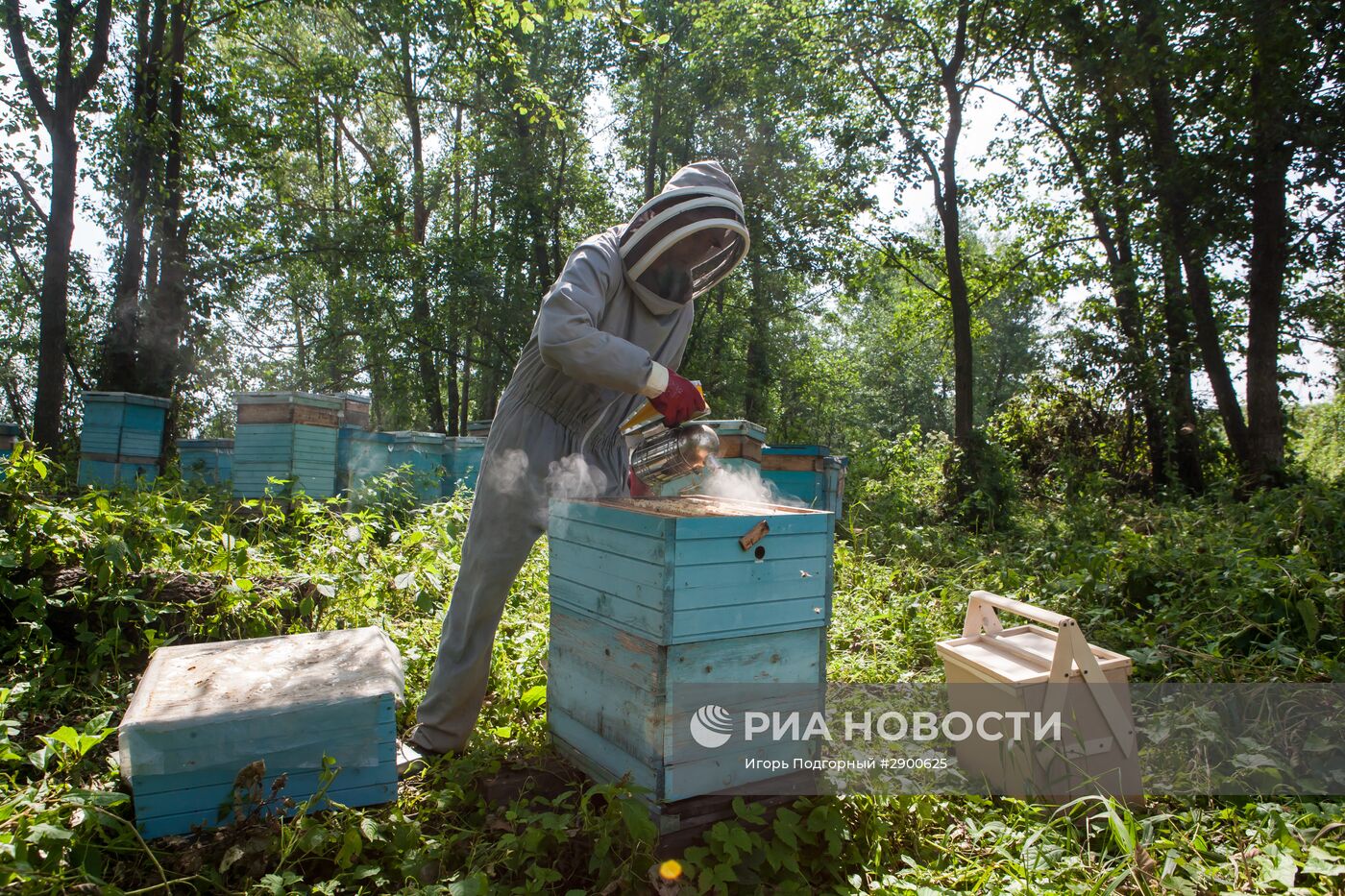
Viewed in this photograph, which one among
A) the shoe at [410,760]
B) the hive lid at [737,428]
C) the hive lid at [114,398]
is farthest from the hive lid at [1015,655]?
the hive lid at [114,398]

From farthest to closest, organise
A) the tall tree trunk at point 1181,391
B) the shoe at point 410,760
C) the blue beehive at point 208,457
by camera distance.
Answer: the blue beehive at point 208,457 → the tall tree trunk at point 1181,391 → the shoe at point 410,760

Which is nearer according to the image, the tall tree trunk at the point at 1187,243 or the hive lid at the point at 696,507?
the hive lid at the point at 696,507

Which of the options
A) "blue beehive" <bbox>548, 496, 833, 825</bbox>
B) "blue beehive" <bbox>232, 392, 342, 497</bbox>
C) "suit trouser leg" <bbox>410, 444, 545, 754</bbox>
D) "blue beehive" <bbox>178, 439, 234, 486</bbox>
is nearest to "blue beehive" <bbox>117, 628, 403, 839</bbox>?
"suit trouser leg" <bbox>410, 444, 545, 754</bbox>

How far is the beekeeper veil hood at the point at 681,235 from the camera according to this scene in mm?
2330

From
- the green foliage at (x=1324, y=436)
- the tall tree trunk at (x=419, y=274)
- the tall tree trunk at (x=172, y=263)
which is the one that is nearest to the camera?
the tall tree trunk at (x=172, y=263)

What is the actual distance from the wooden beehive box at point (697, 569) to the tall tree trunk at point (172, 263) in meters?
8.90

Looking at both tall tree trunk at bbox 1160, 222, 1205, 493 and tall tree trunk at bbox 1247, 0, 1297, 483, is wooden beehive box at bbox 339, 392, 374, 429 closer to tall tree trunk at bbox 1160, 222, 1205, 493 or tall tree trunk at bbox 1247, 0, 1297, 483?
tall tree trunk at bbox 1160, 222, 1205, 493

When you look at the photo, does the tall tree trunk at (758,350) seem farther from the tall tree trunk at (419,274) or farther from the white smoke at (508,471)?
the white smoke at (508,471)

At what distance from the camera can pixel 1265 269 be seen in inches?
279

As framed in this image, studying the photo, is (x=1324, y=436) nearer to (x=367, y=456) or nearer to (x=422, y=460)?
(x=422, y=460)

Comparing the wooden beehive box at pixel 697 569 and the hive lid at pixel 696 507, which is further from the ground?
the hive lid at pixel 696 507

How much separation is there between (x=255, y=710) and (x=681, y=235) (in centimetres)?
170

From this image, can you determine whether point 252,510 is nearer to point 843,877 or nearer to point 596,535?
point 596,535

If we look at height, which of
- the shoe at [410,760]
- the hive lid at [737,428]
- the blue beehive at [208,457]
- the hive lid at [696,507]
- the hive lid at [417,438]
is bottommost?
the shoe at [410,760]
